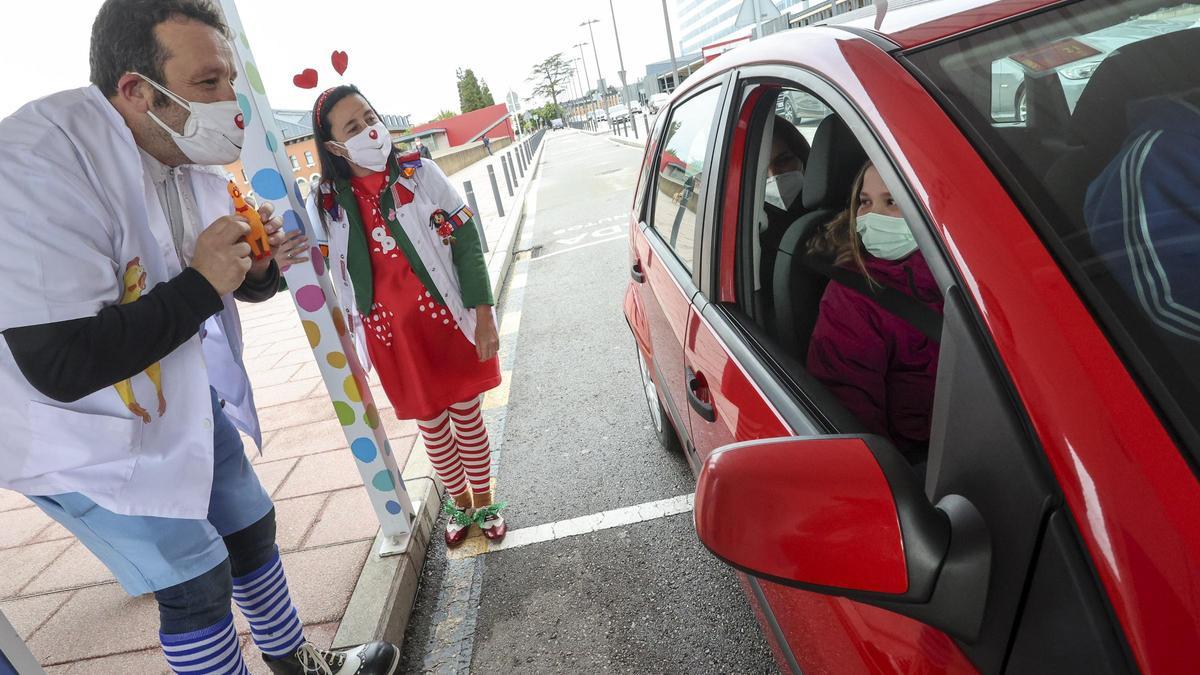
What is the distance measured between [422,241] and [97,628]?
1.96m

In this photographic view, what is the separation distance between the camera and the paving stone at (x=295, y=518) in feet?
9.66

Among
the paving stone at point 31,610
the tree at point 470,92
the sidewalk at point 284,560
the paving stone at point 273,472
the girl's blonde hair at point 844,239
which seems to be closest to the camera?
the girl's blonde hair at point 844,239

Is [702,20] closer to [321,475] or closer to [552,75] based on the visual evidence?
[552,75]

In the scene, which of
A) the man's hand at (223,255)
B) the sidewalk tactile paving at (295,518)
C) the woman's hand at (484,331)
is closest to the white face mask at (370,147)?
the woman's hand at (484,331)

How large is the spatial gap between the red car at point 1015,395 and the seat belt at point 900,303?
0.30m

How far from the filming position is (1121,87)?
1.07 metres

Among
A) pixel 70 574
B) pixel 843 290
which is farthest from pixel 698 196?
pixel 70 574

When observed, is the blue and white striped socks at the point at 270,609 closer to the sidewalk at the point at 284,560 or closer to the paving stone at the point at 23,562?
the sidewalk at the point at 284,560

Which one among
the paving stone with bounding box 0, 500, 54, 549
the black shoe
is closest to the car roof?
the black shoe

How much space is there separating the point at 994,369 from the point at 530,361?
4.26 meters

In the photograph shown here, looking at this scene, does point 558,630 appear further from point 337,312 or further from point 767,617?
point 337,312

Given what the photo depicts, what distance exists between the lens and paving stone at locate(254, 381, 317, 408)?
468 cm

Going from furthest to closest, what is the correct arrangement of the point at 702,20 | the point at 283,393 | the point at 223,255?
the point at 702,20 → the point at 283,393 → the point at 223,255

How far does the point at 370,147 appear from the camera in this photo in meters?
2.21
